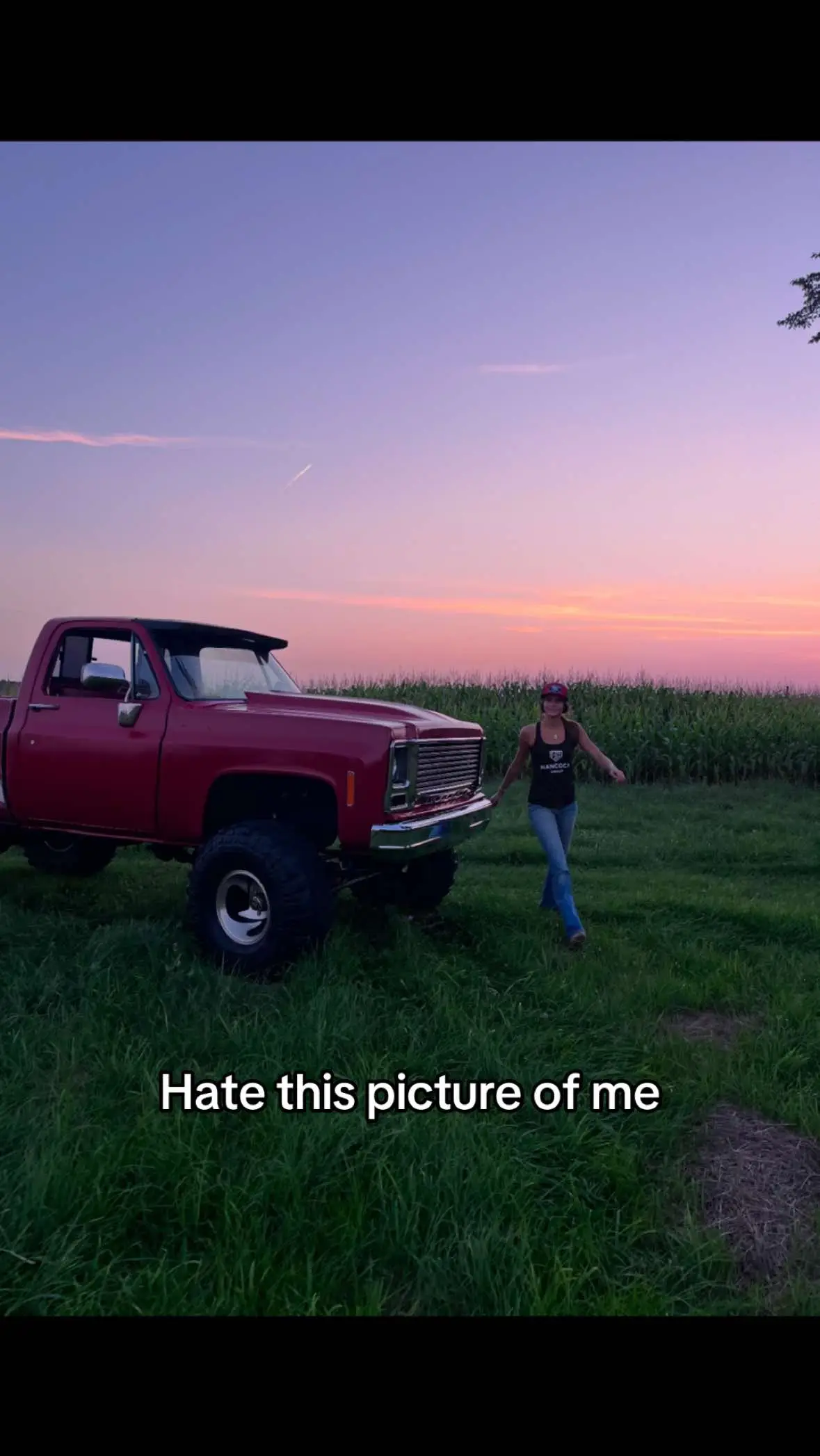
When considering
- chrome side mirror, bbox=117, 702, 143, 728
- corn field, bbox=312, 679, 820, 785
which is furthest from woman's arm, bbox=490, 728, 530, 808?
corn field, bbox=312, 679, 820, 785

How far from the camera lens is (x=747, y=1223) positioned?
4.22 m

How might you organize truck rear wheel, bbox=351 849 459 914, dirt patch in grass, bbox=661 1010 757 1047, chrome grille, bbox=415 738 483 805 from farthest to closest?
1. truck rear wheel, bbox=351 849 459 914
2. chrome grille, bbox=415 738 483 805
3. dirt patch in grass, bbox=661 1010 757 1047

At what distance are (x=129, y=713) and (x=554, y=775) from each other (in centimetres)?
336

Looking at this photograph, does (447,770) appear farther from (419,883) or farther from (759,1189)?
(759,1189)

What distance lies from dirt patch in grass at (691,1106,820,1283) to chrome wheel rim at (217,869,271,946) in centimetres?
315

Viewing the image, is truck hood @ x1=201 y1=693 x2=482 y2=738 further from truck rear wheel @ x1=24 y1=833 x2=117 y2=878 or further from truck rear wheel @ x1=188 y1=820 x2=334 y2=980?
truck rear wheel @ x1=24 y1=833 x2=117 y2=878

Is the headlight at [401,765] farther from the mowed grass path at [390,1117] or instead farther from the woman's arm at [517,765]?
the woman's arm at [517,765]

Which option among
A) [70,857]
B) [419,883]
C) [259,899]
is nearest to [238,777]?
[259,899]

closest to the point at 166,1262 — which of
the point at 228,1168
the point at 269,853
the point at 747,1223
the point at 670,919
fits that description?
the point at 228,1168

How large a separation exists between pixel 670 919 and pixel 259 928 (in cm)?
393

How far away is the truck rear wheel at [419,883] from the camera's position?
336 inches

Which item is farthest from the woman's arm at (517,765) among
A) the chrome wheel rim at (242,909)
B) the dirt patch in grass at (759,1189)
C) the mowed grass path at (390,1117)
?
the dirt patch in grass at (759,1189)

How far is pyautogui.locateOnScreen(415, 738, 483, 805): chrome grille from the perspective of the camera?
7.03 meters

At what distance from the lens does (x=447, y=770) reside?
7543 millimetres
